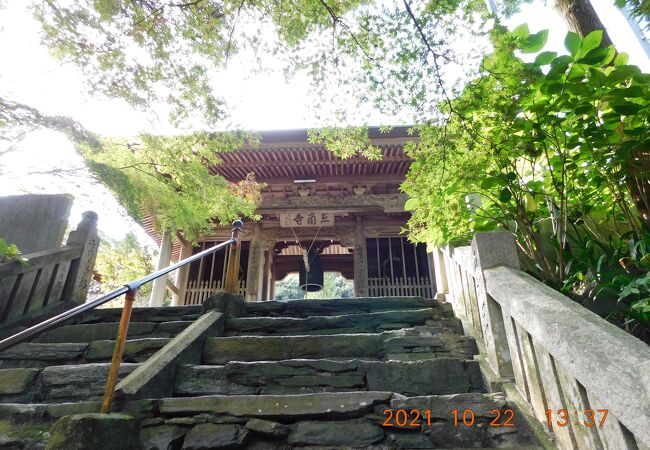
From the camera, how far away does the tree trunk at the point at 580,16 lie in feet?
13.0

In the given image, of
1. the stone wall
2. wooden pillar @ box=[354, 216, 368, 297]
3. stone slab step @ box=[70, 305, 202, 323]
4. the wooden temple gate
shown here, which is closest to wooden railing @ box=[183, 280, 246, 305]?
the wooden temple gate

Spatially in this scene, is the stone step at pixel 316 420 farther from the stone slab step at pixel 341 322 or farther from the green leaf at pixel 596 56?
the green leaf at pixel 596 56

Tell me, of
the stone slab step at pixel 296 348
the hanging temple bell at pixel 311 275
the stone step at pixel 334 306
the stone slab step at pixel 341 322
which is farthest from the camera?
the hanging temple bell at pixel 311 275

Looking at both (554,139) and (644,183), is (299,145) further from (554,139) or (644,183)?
(644,183)

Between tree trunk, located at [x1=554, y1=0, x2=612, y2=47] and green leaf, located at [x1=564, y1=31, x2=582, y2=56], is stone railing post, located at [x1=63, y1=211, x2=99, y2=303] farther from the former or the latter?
tree trunk, located at [x1=554, y1=0, x2=612, y2=47]

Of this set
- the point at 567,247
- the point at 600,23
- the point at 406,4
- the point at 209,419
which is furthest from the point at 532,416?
the point at 600,23

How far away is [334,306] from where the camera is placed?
156 inches

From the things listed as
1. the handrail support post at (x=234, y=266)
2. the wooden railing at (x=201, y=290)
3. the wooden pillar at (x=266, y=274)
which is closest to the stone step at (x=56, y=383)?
the handrail support post at (x=234, y=266)

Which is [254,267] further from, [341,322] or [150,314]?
[341,322]

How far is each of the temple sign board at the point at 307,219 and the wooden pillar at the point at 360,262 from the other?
2.44 ft

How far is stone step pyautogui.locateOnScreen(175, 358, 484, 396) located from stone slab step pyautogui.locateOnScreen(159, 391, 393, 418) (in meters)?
0.33

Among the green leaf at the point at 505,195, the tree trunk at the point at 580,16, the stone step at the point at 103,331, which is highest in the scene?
the tree trunk at the point at 580,16

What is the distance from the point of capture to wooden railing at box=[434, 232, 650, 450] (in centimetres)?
129
